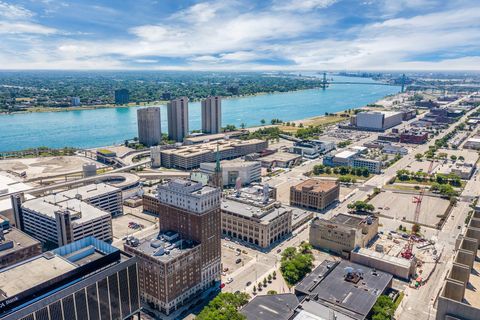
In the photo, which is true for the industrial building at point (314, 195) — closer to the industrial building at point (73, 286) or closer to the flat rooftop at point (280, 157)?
the flat rooftop at point (280, 157)

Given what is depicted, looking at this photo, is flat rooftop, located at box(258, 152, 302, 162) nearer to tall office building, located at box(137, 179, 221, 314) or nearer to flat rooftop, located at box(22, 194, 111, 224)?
flat rooftop, located at box(22, 194, 111, 224)

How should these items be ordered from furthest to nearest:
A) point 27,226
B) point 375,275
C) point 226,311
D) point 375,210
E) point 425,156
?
point 425,156, point 375,210, point 27,226, point 375,275, point 226,311

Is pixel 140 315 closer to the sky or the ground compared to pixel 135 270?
closer to the ground

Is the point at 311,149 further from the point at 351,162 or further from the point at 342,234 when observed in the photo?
the point at 342,234

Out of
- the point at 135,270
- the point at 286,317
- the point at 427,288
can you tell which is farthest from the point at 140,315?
the point at 427,288

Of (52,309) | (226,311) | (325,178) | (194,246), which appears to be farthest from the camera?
(325,178)

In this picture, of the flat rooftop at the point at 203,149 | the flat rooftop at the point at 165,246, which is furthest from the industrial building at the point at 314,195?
the flat rooftop at the point at 165,246

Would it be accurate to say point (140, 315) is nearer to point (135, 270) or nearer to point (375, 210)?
point (135, 270)
